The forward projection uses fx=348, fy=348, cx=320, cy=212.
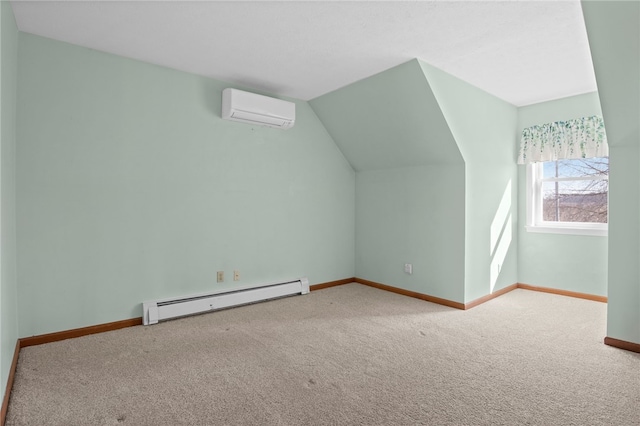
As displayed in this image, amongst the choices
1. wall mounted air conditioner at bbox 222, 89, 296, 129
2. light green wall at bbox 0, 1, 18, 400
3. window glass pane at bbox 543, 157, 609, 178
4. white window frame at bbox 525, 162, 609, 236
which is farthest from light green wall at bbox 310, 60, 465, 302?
light green wall at bbox 0, 1, 18, 400

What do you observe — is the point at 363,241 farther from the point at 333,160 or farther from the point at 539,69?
the point at 539,69

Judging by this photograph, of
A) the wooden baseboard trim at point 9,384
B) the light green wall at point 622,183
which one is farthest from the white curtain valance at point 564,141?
the wooden baseboard trim at point 9,384

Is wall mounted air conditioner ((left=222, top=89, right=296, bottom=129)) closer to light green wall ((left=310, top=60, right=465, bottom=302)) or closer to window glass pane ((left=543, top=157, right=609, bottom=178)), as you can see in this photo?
light green wall ((left=310, top=60, right=465, bottom=302))

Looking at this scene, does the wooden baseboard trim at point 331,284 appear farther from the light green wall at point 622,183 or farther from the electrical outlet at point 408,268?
the light green wall at point 622,183

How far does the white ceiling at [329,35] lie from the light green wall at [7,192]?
321mm

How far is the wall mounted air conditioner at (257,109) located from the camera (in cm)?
347

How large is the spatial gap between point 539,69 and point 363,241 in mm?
2729

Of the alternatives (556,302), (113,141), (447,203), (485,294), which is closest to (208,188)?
(113,141)

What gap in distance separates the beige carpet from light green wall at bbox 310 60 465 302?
793 mm

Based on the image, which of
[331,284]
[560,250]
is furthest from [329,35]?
[560,250]

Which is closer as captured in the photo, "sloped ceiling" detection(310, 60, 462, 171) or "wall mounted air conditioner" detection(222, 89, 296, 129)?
"sloped ceiling" detection(310, 60, 462, 171)

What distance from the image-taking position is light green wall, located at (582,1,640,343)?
220 centimetres

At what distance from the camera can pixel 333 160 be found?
4656 millimetres

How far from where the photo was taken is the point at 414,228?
163 inches
